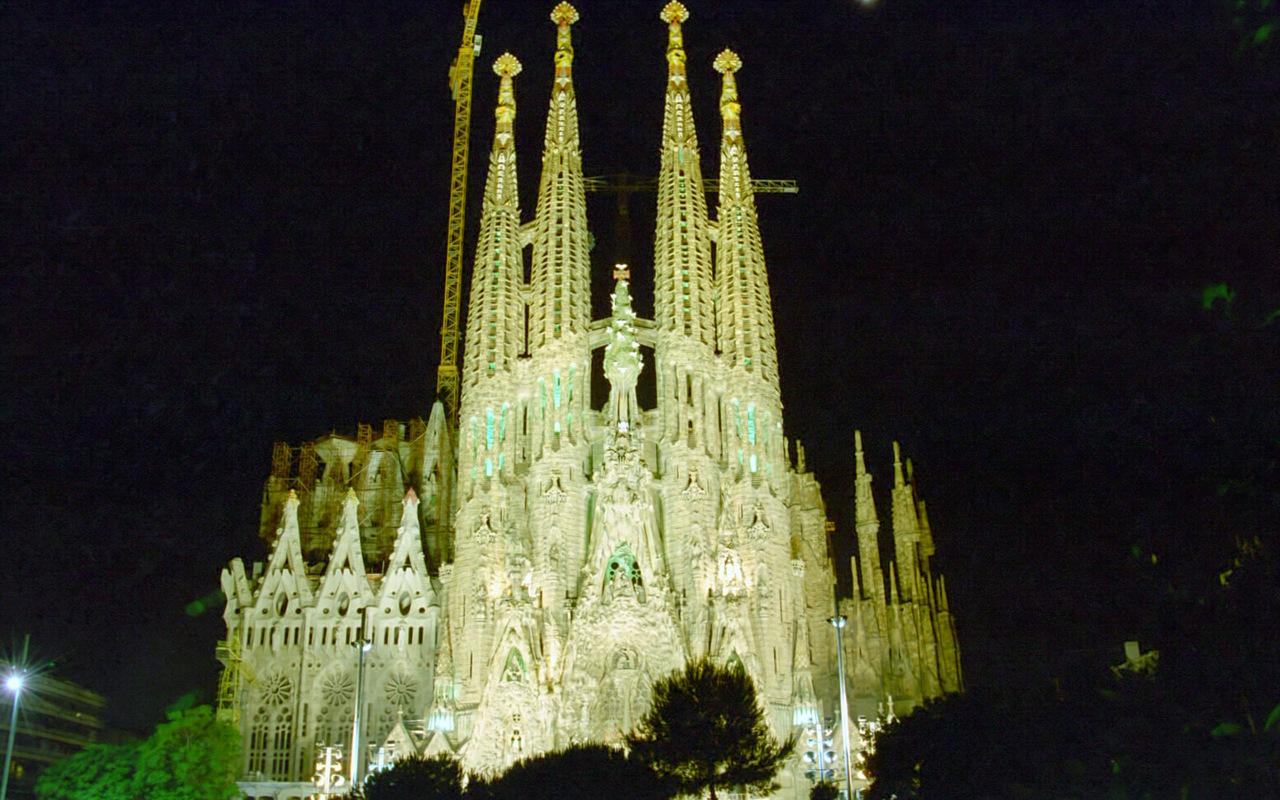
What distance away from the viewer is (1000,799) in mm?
33719

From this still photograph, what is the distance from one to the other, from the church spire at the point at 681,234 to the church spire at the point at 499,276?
852 centimetres

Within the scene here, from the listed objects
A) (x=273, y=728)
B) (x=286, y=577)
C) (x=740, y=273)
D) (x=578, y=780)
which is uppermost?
(x=740, y=273)

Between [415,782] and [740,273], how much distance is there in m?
40.6

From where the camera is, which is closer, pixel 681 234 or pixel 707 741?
pixel 707 741

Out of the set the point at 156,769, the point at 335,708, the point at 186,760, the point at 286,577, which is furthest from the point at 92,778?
the point at 286,577

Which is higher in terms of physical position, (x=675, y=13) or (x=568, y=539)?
(x=675, y=13)

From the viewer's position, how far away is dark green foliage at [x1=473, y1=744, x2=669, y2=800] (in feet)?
122

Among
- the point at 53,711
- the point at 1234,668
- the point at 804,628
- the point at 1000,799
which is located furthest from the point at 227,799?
the point at 1234,668

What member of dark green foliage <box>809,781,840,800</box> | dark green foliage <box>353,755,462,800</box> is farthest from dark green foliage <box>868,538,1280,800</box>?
dark green foliage <box>353,755,462,800</box>

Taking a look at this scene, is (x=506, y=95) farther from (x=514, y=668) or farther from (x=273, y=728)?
(x=273, y=728)

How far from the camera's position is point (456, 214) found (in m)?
91.0

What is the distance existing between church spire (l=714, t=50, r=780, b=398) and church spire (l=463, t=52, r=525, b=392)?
12.2 metres

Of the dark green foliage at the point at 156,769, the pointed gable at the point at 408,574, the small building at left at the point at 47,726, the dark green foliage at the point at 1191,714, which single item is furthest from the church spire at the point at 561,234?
the dark green foliage at the point at 1191,714

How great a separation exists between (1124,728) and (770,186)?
226ft
